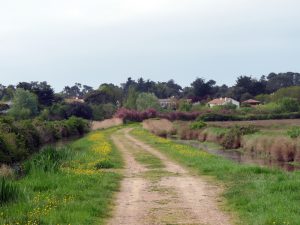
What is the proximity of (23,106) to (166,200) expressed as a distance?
6534 centimetres

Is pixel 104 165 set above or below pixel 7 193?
below

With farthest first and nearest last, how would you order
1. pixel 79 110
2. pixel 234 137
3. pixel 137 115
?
pixel 79 110
pixel 137 115
pixel 234 137

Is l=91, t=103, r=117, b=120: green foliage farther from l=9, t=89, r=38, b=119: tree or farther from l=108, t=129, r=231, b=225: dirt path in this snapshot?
l=108, t=129, r=231, b=225: dirt path

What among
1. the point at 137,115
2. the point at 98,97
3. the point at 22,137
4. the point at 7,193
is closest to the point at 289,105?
the point at 137,115

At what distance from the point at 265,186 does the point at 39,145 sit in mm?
31911

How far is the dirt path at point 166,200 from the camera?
37.5 ft

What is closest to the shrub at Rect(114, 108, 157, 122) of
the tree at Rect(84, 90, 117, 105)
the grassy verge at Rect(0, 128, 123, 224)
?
the tree at Rect(84, 90, 117, 105)

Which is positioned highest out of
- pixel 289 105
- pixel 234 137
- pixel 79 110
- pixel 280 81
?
pixel 280 81

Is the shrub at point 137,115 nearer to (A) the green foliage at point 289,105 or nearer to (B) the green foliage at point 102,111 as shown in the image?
(B) the green foliage at point 102,111

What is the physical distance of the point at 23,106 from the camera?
Answer: 76375 mm

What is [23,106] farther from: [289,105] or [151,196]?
[151,196]

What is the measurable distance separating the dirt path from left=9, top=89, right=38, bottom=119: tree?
176ft

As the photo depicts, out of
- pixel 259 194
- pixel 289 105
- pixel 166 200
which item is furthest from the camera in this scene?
pixel 289 105

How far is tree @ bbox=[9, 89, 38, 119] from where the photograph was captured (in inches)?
2854
